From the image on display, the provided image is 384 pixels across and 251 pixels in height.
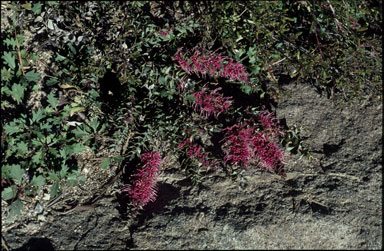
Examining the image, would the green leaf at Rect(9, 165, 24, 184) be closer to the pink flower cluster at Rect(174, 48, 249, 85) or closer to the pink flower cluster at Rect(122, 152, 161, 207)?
the pink flower cluster at Rect(122, 152, 161, 207)

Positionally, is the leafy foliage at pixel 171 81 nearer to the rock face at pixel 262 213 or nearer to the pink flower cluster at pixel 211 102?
the pink flower cluster at pixel 211 102

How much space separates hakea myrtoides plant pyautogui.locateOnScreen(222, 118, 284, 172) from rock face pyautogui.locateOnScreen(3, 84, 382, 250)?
0.44ft

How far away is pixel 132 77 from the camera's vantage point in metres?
3.02

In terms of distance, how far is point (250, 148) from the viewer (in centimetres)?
283

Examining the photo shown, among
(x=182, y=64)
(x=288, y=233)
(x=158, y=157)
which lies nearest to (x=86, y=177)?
(x=158, y=157)

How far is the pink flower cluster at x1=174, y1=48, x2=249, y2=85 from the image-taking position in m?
3.01

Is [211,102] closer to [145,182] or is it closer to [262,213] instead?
[145,182]

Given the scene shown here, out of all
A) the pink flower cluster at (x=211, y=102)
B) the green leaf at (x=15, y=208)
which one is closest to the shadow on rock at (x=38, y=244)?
the green leaf at (x=15, y=208)

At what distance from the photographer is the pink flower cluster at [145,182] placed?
2678mm

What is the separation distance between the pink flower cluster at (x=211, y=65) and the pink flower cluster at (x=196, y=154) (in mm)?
601

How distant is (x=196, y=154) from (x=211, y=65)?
0.77 metres

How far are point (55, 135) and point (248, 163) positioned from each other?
160 cm

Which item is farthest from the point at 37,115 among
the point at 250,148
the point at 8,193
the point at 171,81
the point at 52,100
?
the point at 250,148

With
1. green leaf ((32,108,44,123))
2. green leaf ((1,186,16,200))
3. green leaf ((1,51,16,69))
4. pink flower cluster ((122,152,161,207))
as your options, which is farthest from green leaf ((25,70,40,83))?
pink flower cluster ((122,152,161,207))
